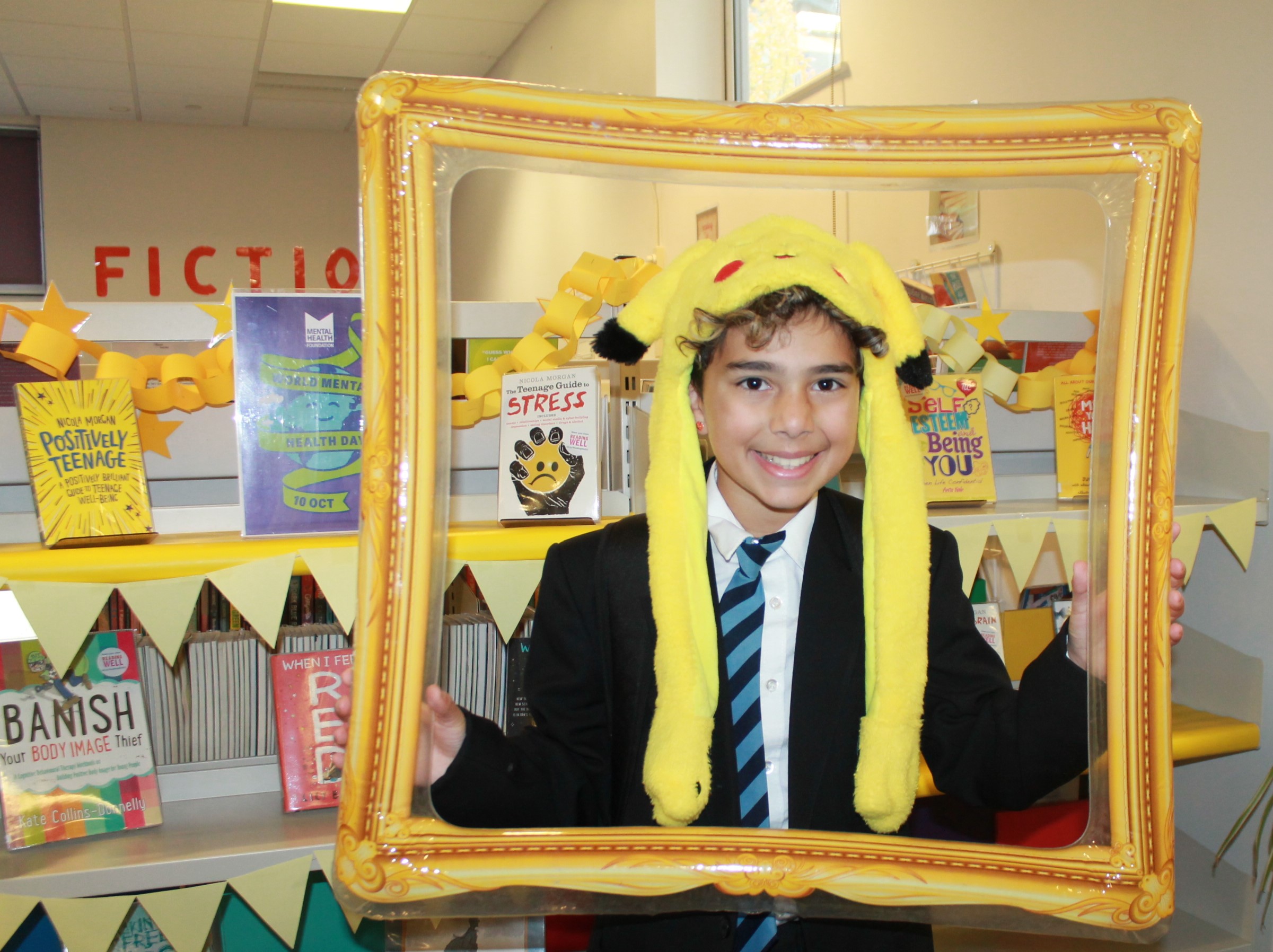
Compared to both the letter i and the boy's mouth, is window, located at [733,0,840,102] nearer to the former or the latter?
the boy's mouth

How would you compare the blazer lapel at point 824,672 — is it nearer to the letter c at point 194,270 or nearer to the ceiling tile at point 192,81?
the ceiling tile at point 192,81

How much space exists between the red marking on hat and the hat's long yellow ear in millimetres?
140

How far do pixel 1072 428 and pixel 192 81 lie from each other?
6.27m

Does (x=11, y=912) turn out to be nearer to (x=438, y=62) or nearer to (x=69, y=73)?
(x=438, y=62)

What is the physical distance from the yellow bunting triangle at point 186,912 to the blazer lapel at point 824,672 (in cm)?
83

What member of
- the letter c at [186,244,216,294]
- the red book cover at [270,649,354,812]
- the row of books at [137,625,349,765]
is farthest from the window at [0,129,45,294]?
the red book cover at [270,649,354,812]

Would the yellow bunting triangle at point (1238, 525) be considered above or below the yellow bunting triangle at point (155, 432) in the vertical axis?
below

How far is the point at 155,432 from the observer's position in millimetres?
1426

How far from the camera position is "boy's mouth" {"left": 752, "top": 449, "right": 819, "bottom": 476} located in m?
0.94

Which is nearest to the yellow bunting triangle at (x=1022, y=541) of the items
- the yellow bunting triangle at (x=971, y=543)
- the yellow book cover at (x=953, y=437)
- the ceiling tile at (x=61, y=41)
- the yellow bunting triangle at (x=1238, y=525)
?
the yellow bunting triangle at (x=971, y=543)

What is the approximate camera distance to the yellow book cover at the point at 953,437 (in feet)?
5.48

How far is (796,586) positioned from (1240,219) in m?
1.29

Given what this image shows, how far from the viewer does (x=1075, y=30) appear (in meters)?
2.04

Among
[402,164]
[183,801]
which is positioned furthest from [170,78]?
[402,164]
